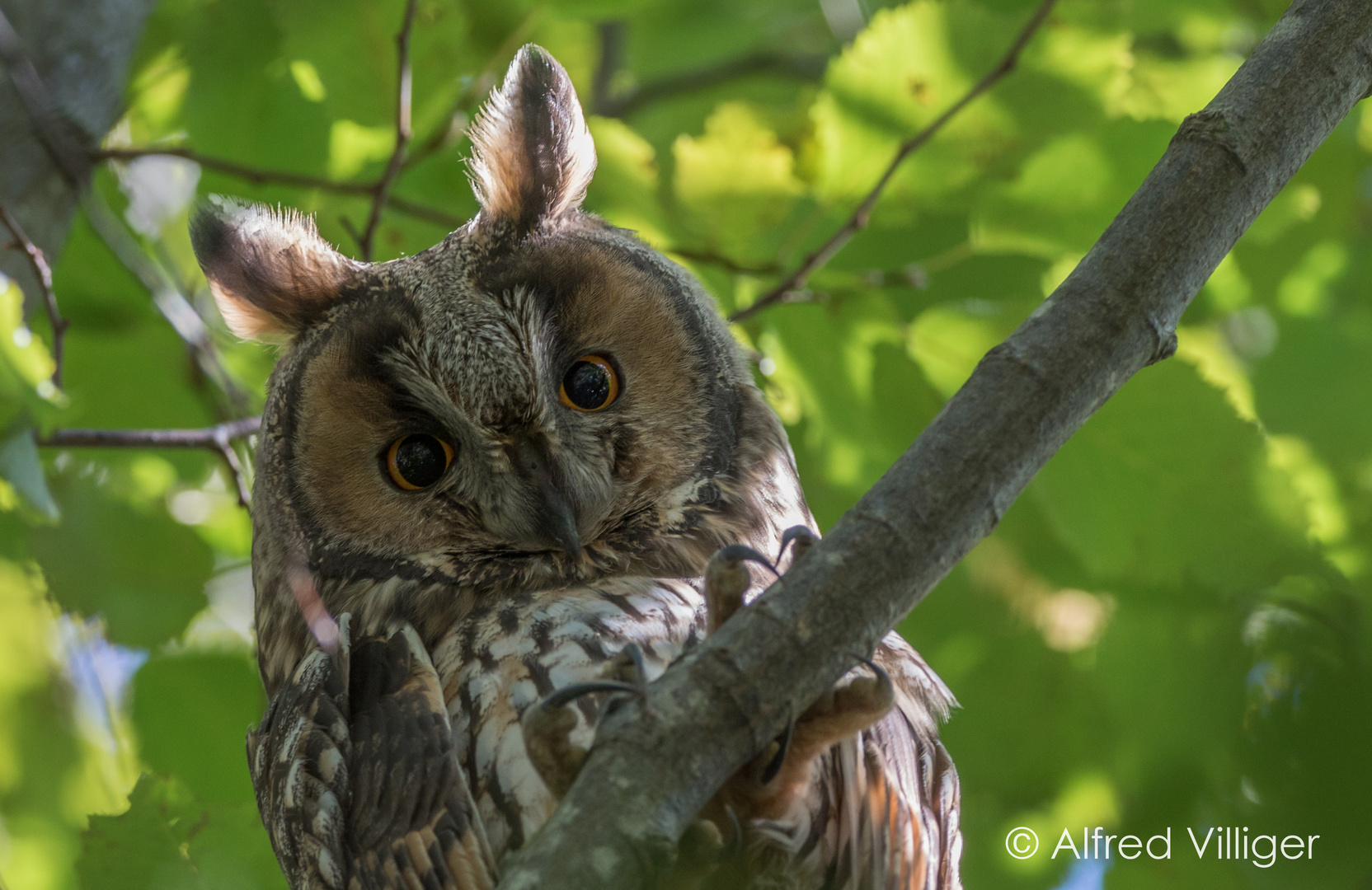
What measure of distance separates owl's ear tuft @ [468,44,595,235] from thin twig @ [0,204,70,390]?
0.86 metres

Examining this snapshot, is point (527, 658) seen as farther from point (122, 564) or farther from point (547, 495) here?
point (122, 564)

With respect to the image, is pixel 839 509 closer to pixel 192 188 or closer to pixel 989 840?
pixel 989 840

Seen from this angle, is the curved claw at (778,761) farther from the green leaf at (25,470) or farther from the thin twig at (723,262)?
the thin twig at (723,262)

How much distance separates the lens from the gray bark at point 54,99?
2.46 m

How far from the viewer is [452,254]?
2.27 meters

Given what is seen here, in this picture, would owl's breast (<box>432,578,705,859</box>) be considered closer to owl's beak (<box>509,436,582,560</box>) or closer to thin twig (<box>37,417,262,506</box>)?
owl's beak (<box>509,436,582,560</box>)

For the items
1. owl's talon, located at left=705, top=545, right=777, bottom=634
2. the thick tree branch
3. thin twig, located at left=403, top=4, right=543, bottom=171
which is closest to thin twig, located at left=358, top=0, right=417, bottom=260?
thin twig, located at left=403, top=4, right=543, bottom=171

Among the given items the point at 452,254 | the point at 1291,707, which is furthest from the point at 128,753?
the point at 1291,707

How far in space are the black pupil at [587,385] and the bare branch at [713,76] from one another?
242 cm

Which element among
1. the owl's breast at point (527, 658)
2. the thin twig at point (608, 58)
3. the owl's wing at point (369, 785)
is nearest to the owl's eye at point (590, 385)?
the owl's breast at point (527, 658)

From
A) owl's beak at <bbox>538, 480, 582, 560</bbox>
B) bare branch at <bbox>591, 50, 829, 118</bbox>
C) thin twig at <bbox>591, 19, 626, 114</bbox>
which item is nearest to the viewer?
owl's beak at <bbox>538, 480, 582, 560</bbox>

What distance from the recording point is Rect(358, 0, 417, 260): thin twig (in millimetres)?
2459

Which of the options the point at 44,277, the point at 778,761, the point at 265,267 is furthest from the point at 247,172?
the point at 778,761

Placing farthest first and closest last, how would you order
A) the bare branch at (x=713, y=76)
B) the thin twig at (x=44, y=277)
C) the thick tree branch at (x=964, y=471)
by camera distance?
1. the bare branch at (x=713, y=76)
2. the thin twig at (x=44, y=277)
3. the thick tree branch at (x=964, y=471)
